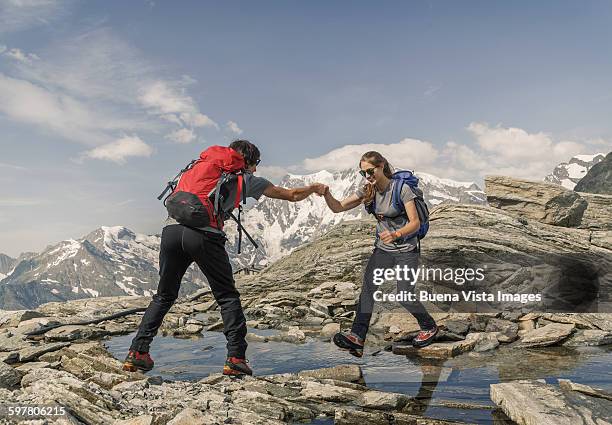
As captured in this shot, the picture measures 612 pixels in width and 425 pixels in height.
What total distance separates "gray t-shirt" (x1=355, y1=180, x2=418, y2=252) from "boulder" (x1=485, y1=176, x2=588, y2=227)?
45.0 feet

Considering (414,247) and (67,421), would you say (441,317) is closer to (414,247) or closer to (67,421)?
(414,247)

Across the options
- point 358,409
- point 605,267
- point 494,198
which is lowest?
point 358,409

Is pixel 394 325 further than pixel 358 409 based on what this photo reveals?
Yes

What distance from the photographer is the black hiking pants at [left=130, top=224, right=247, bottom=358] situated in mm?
6785

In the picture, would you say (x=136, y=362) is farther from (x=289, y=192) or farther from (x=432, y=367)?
(x=432, y=367)

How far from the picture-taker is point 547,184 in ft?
68.9

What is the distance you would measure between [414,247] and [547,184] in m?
16.1

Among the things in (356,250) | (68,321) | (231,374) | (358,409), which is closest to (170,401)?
(231,374)

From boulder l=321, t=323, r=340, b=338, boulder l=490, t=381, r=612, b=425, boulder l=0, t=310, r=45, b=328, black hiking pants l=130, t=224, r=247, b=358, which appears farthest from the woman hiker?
boulder l=0, t=310, r=45, b=328

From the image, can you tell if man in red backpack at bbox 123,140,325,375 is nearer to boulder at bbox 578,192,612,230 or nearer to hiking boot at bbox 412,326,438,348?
hiking boot at bbox 412,326,438,348

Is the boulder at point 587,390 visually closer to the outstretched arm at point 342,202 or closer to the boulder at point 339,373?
the boulder at point 339,373

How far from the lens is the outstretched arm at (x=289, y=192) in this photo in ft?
23.4

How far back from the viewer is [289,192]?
7.39 metres

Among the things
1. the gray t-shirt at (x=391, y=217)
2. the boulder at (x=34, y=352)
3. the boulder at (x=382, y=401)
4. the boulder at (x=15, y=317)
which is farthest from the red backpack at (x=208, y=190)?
the boulder at (x=15, y=317)
